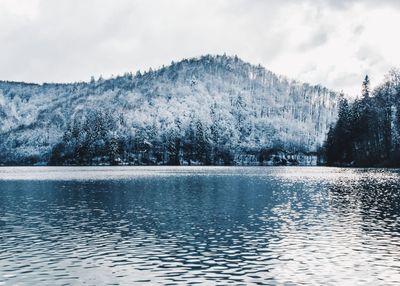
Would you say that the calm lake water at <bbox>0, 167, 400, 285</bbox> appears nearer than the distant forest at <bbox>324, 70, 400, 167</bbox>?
Yes

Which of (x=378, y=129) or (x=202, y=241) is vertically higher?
(x=378, y=129)

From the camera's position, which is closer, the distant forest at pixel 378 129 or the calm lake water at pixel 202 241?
the calm lake water at pixel 202 241

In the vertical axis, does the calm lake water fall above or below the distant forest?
below

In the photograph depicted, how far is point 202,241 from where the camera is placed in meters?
41.6

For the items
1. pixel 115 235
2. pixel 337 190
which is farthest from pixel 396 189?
pixel 115 235

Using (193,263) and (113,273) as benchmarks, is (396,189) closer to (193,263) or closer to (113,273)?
(193,263)

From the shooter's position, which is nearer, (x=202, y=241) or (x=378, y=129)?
(x=202, y=241)

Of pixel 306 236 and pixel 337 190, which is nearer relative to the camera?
pixel 306 236

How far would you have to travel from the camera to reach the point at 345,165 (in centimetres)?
19988

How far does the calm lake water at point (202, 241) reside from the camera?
30500 millimetres

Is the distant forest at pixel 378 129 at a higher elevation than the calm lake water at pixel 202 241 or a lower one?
higher

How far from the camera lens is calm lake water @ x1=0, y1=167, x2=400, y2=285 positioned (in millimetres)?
30500

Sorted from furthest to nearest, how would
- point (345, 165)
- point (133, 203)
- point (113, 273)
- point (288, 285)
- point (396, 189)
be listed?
point (345, 165) < point (396, 189) < point (133, 203) < point (113, 273) < point (288, 285)

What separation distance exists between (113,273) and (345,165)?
596 ft
